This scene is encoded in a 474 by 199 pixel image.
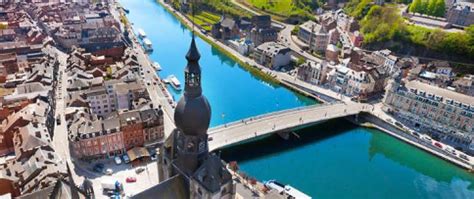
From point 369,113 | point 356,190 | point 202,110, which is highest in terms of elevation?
point 202,110

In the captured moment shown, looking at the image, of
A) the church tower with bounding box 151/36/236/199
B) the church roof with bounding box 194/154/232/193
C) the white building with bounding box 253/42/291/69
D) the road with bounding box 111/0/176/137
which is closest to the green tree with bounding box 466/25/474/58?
the white building with bounding box 253/42/291/69

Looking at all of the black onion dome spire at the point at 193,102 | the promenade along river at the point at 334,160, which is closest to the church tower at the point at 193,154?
the black onion dome spire at the point at 193,102

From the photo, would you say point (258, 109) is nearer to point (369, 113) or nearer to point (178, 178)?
point (369, 113)

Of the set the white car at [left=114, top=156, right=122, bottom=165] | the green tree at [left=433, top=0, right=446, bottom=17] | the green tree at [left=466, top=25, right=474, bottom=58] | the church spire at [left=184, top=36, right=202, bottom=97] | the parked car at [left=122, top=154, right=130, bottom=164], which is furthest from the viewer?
the green tree at [left=433, top=0, right=446, bottom=17]

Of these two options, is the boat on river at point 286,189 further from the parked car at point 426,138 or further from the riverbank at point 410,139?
the parked car at point 426,138

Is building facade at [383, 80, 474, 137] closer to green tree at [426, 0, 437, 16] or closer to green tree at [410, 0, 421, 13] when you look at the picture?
green tree at [426, 0, 437, 16]

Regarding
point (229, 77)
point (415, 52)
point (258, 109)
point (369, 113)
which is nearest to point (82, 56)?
point (229, 77)
